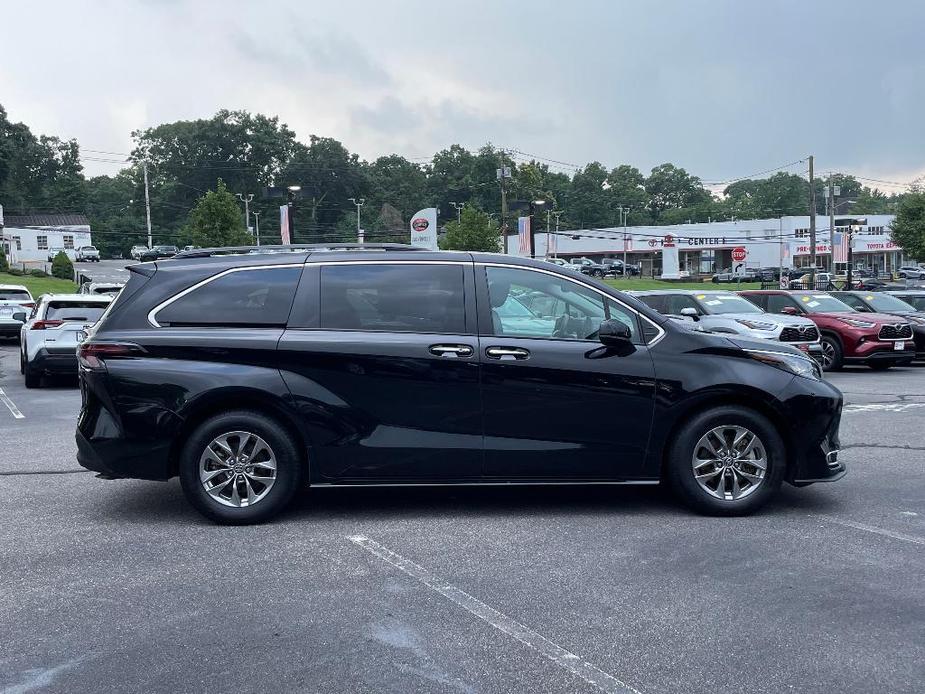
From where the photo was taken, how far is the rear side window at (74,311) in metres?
15.5

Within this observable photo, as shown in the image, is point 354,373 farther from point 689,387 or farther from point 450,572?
point 689,387

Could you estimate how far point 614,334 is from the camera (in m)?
6.24

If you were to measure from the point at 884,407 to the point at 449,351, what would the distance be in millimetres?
8363

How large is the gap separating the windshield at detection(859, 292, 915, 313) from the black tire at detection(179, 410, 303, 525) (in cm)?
1822

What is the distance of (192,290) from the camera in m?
6.37

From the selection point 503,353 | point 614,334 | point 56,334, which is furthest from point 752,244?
point 503,353

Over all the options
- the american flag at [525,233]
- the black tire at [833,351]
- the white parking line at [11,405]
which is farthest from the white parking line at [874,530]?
the american flag at [525,233]

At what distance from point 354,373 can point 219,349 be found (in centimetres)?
91

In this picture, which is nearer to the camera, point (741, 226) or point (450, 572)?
point (450, 572)

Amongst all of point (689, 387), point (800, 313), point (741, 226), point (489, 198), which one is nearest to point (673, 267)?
point (741, 226)

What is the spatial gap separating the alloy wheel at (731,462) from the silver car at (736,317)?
9245 mm

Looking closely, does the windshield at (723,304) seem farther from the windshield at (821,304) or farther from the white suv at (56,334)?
the white suv at (56,334)

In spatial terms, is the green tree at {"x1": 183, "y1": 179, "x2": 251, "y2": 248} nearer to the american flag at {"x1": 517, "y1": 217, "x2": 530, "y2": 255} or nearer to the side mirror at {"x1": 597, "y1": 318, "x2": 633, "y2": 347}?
the american flag at {"x1": 517, "y1": 217, "x2": 530, "y2": 255}

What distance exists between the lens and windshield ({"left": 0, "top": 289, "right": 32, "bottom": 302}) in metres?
27.8
